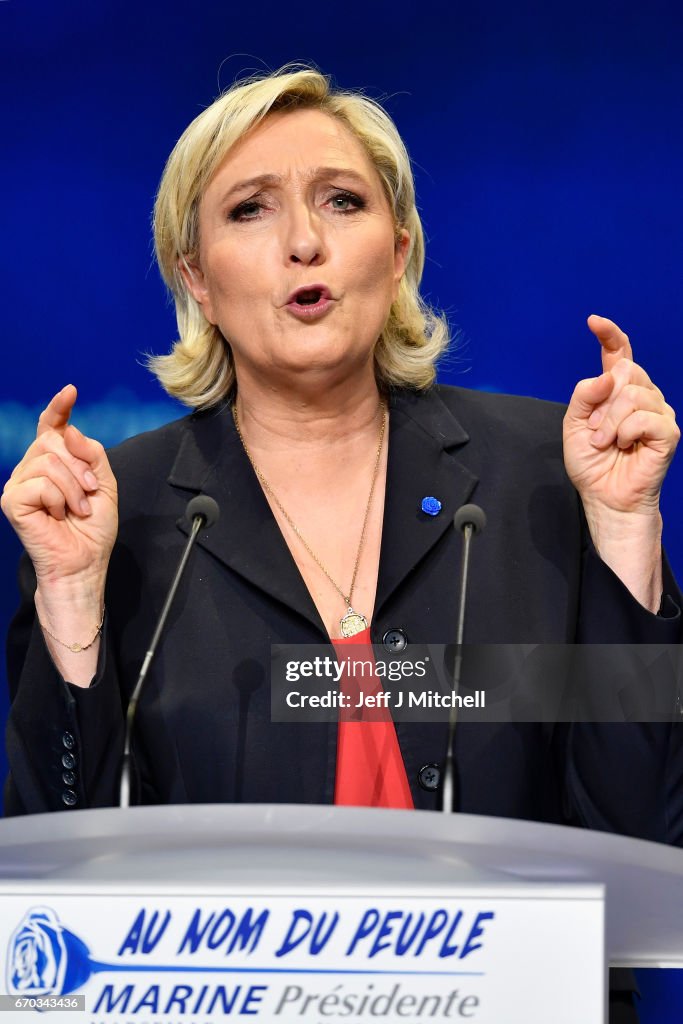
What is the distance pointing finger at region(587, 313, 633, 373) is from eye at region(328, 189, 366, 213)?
0.52m

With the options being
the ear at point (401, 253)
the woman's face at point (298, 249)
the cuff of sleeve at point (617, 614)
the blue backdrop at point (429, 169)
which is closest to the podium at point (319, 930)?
the cuff of sleeve at point (617, 614)

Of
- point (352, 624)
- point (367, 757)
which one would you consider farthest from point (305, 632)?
point (367, 757)

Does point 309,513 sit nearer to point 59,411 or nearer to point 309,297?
point 309,297

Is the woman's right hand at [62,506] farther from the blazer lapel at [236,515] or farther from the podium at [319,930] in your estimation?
the podium at [319,930]

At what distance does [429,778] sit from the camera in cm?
188

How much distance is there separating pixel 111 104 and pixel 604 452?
4.48ft

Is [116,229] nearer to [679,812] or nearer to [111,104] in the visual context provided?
[111,104]

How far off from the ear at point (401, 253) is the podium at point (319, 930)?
1.39 meters

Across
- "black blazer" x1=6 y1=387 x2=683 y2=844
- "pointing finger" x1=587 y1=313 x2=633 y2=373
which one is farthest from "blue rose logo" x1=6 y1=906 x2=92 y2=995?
"pointing finger" x1=587 y1=313 x2=633 y2=373

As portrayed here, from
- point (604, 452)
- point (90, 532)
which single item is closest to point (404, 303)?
point (604, 452)

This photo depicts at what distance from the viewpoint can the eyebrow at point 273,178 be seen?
2117 millimetres

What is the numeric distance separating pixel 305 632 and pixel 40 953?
90 centimetres

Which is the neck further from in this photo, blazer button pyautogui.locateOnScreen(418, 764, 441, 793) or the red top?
blazer button pyautogui.locateOnScreen(418, 764, 441, 793)

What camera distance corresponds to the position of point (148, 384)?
2.70m
